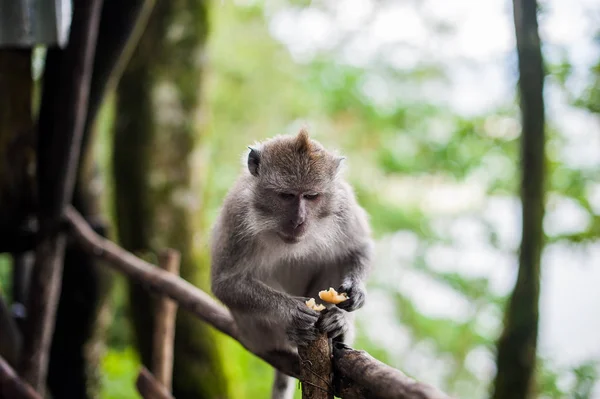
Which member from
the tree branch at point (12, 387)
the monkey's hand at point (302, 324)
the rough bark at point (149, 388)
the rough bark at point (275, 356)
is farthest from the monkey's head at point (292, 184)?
the tree branch at point (12, 387)

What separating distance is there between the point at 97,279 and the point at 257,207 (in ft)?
11.1

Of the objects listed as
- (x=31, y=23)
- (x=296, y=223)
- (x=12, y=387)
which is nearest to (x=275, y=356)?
(x=296, y=223)

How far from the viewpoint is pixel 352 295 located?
8.52 feet

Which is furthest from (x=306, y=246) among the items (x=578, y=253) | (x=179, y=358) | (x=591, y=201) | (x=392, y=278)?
(x=392, y=278)

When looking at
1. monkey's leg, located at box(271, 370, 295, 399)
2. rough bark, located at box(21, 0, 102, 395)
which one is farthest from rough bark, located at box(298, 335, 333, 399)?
rough bark, located at box(21, 0, 102, 395)

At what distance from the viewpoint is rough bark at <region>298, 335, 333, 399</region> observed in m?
2.05

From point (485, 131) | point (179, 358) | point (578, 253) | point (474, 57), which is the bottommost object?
point (179, 358)

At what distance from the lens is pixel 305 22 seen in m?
9.47

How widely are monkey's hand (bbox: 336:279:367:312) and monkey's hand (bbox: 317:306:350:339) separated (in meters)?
0.07

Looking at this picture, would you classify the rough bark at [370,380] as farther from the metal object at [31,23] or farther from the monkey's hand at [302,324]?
the metal object at [31,23]

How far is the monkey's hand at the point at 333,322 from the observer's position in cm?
233

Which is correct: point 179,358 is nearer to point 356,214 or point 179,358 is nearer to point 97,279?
point 97,279

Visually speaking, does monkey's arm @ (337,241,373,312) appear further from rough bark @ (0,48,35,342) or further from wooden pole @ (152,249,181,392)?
rough bark @ (0,48,35,342)

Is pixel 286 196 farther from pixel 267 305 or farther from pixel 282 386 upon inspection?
pixel 282 386
